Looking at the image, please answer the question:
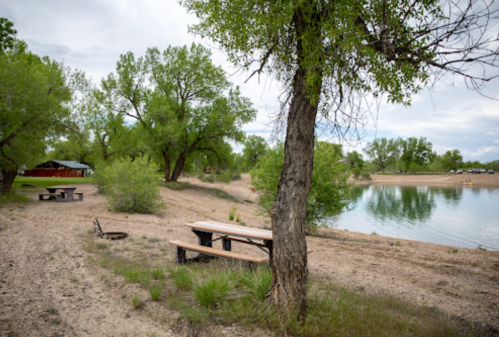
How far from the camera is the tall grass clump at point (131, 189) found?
1267 centimetres

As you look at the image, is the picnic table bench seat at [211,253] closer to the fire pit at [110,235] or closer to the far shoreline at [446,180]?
the fire pit at [110,235]

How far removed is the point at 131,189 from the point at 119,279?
810 centimetres

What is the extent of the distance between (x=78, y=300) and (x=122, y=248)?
2728 mm

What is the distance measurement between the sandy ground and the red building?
146 feet

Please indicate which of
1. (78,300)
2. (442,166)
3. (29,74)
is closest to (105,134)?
(29,74)

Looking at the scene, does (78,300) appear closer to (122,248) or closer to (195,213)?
(122,248)

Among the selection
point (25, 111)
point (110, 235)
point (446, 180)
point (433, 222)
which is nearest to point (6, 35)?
point (25, 111)

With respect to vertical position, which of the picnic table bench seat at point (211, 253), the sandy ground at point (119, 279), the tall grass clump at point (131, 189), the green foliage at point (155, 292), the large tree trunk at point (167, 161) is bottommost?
the sandy ground at point (119, 279)

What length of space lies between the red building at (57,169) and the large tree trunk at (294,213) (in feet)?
171

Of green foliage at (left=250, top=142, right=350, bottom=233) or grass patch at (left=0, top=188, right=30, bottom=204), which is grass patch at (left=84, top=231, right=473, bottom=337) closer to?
green foliage at (left=250, top=142, right=350, bottom=233)

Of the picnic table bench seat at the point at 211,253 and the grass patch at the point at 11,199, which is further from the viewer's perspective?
the grass patch at the point at 11,199

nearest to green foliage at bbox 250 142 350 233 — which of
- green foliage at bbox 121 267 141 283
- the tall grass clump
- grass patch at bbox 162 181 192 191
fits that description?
the tall grass clump

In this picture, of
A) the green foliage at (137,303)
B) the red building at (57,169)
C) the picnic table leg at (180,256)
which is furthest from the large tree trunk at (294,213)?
the red building at (57,169)

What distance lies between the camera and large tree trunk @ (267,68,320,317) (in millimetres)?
3822
